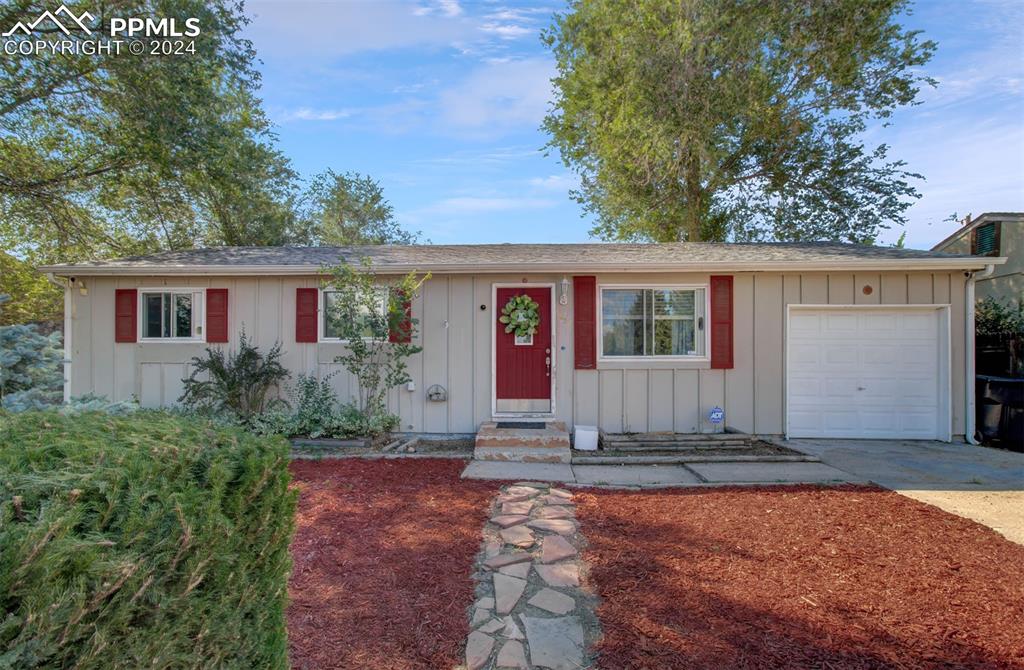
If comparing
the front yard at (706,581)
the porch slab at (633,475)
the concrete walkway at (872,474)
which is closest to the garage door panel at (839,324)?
the concrete walkway at (872,474)

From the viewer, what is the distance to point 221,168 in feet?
32.0

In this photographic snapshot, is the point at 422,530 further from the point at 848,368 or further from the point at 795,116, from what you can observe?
the point at 795,116

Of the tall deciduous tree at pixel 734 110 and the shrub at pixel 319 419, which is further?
the tall deciduous tree at pixel 734 110

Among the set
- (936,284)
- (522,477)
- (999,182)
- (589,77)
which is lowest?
(522,477)

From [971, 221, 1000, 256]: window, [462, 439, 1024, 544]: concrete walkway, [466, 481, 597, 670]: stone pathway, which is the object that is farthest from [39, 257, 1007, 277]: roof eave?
[971, 221, 1000, 256]: window

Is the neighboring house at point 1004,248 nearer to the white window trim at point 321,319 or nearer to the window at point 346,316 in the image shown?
the window at point 346,316

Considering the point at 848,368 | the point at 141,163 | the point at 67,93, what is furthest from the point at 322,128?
the point at 848,368

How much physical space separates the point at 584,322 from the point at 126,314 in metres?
6.68

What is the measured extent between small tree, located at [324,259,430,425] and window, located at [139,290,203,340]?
212 cm

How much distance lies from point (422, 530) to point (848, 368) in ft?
21.6

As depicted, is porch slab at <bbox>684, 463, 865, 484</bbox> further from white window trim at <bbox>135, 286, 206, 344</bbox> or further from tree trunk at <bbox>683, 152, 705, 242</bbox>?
tree trunk at <bbox>683, 152, 705, 242</bbox>

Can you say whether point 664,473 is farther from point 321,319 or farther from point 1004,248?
point 1004,248

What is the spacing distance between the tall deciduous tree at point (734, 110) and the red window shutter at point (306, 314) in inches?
345

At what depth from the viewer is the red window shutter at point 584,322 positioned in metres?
7.09
